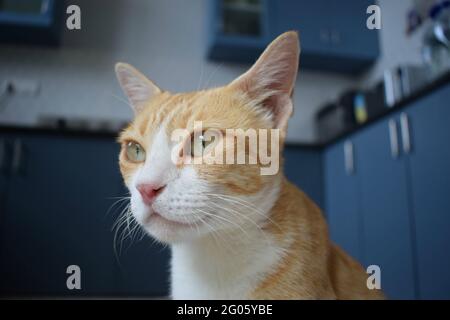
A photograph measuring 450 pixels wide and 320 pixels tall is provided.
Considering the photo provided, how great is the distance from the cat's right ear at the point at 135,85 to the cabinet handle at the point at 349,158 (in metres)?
0.38

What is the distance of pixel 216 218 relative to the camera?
1.20 feet

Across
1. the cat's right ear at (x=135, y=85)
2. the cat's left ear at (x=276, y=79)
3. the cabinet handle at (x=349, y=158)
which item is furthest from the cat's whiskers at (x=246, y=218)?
the cabinet handle at (x=349, y=158)

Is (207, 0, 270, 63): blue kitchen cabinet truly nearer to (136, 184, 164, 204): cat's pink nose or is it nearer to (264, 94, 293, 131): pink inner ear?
(264, 94, 293, 131): pink inner ear

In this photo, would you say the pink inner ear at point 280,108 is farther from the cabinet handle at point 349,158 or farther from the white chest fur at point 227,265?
the cabinet handle at point 349,158

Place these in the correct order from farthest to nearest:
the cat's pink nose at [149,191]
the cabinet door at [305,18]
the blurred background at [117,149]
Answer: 1. the cabinet door at [305,18]
2. the blurred background at [117,149]
3. the cat's pink nose at [149,191]

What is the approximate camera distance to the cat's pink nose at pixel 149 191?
1.18ft

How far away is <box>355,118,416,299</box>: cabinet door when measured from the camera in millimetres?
496

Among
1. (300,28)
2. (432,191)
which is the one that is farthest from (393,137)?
(300,28)

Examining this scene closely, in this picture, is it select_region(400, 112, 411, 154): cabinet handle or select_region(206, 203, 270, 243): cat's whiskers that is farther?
select_region(400, 112, 411, 154): cabinet handle

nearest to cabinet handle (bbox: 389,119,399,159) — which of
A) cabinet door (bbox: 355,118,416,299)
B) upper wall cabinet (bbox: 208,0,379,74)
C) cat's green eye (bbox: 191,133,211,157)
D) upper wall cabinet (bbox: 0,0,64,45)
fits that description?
cabinet door (bbox: 355,118,416,299)

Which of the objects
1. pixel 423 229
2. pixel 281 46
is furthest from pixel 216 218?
pixel 423 229

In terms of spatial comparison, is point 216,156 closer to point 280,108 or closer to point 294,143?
point 280,108

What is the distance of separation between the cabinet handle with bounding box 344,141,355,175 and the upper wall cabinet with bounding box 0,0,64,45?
52 centimetres
